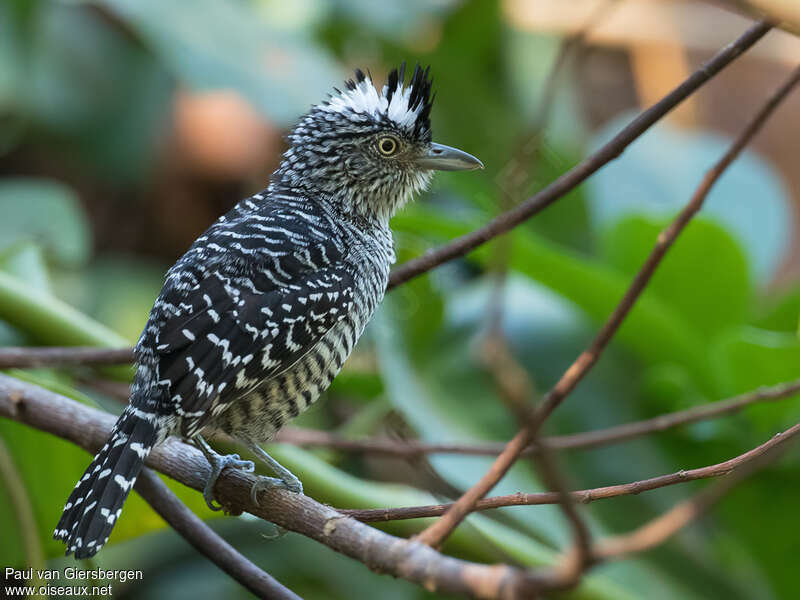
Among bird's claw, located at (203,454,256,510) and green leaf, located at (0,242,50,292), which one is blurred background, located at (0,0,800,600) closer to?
green leaf, located at (0,242,50,292)

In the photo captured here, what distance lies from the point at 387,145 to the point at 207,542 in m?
0.99

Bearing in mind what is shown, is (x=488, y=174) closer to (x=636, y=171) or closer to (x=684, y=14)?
(x=636, y=171)

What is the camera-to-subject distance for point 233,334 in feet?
5.97

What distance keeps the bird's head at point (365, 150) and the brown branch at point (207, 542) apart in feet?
2.48

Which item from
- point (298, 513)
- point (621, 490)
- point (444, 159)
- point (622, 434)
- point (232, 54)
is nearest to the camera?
point (621, 490)

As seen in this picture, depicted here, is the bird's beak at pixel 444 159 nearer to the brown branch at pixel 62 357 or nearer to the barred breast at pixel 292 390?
the barred breast at pixel 292 390

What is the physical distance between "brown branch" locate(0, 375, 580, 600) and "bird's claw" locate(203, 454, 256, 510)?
1cm

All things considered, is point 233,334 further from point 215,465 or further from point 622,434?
point 622,434

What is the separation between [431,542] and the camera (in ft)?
3.71

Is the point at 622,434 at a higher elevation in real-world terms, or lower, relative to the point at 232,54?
lower

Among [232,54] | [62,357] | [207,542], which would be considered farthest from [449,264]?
[207,542]

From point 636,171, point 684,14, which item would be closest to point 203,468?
point 636,171

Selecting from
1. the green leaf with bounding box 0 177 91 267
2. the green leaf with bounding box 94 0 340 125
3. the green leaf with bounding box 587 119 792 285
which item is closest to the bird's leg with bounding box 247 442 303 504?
the green leaf with bounding box 0 177 91 267

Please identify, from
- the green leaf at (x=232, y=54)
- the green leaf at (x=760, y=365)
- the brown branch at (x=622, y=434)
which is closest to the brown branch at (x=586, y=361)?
the brown branch at (x=622, y=434)
